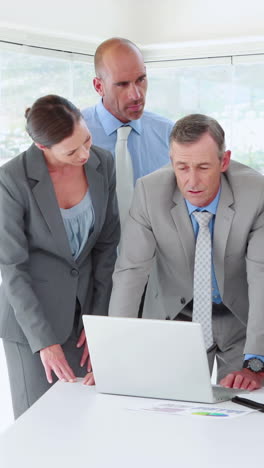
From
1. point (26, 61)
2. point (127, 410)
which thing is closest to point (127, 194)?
point (127, 410)

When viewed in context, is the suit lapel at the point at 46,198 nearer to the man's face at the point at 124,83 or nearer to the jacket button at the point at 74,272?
the jacket button at the point at 74,272

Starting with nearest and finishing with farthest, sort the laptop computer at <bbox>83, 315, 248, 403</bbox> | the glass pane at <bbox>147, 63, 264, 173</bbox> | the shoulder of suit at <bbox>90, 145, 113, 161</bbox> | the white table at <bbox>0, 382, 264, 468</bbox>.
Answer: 1. the white table at <bbox>0, 382, 264, 468</bbox>
2. the laptop computer at <bbox>83, 315, 248, 403</bbox>
3. the shoulder of suit at <bbox>90, 145, 113, 161</bbox>
4. the glass pane at <bbox>147, 63, 264, 173</bbox>

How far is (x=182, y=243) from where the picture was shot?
2.80m

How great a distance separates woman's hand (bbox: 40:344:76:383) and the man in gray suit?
231 millimetres

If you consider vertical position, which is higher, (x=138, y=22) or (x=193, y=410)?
(x=138, y=22)

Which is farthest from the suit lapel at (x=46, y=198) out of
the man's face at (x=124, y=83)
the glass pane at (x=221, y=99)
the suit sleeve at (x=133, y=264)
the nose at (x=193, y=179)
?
the glass pane at (x=221, y=99)

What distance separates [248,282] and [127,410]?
0.65 metres

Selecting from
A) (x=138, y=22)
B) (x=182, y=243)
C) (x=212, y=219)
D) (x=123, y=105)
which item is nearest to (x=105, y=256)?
(x=182, y=243)

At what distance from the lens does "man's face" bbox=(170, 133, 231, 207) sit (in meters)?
2.63

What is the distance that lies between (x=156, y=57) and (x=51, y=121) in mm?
3361

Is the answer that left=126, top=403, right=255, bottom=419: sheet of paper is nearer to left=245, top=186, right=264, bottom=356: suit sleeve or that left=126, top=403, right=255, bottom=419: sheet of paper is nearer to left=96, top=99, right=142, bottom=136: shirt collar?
left=245, top=186, right=264, bottom=356: suit sleeve

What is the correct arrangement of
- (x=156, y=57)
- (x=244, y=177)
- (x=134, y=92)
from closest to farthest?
(x=244, y=177), (x=134, y=92), (x=156, y=57)

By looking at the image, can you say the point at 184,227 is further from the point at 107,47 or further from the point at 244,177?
the point at 107,47

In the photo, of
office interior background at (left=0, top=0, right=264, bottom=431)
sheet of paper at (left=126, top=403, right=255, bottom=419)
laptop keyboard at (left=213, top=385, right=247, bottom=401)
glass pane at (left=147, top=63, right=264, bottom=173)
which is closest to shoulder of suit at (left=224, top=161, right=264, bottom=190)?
laptop keyboard at (left=213, top=385, right=247, bottom=401)
